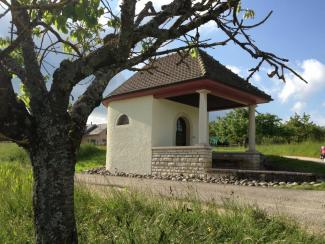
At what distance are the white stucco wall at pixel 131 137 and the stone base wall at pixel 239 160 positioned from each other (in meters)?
3.32

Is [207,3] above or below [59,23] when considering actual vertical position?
above

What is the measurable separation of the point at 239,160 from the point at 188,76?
187 inches

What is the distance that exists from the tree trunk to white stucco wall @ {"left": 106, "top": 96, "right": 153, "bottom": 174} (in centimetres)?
1631

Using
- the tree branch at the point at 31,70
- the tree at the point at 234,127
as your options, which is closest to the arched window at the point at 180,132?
the tree branch at the point at 31,70

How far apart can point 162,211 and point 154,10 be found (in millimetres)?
2827

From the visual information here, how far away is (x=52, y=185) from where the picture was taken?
3.35 metres

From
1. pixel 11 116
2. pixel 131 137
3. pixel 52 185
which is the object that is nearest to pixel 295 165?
pixel 131 137

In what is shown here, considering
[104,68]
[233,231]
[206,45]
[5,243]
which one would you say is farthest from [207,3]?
[5,243]

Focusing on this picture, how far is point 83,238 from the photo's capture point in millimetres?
4633

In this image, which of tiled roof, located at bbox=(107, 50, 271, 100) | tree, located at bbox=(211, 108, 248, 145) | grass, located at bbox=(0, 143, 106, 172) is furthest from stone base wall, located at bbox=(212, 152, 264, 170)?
tree, located at bbox=(211, 108, 248, 145)

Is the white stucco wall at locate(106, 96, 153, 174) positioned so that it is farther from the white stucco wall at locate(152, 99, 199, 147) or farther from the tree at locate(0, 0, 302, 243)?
the tree at locate(0, 0, 302, 243)

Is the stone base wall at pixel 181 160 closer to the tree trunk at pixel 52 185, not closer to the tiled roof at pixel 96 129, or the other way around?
the tree trunk at pixel 52 185

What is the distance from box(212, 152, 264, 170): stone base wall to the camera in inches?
750

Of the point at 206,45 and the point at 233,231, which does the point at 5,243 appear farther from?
the point at 206,45
